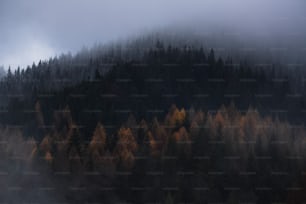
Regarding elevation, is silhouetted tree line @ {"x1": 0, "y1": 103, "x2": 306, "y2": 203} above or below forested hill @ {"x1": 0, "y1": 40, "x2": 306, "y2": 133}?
below

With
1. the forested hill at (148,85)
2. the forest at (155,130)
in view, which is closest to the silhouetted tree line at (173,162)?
the forest at (155,130)

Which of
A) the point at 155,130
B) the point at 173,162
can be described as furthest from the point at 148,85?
the point at 173,162

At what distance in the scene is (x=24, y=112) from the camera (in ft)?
18.1

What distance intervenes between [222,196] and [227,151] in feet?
1.58

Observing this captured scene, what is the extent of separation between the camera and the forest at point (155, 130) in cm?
514

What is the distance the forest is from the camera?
203 inches

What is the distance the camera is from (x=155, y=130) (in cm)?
528

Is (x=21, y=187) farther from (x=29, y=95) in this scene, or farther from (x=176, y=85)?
(x=176, y=85)

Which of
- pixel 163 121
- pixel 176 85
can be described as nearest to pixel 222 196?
pixel 163 121

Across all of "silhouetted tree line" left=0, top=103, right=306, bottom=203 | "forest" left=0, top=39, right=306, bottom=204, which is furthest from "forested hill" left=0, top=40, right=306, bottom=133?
"silhouetted tree line" left=0, top=103, right=306, bottom=203

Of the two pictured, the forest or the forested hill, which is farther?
the forested hill

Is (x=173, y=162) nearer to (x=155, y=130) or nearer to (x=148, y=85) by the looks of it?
(x=155, y=130)

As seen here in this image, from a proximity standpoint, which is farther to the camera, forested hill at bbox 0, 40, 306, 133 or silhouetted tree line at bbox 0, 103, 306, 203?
forested hill at bbox 0, 40, 306, 133

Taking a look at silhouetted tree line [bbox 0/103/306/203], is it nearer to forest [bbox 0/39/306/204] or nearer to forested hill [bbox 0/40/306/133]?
forest [bbox 0/39/306/204]
